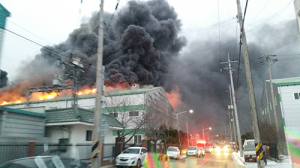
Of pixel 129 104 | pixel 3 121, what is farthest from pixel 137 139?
pixel 3 121

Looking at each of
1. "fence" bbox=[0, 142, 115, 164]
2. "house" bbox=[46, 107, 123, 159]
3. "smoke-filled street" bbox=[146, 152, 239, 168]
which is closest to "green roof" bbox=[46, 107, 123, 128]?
"house" bbox=[46, 107, 123, 159]

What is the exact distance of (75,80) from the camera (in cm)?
1694

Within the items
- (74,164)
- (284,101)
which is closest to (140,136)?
(284,101)

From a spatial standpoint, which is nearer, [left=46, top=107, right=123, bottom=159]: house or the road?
[left=46, top=107, right=123, bottom=159]: house

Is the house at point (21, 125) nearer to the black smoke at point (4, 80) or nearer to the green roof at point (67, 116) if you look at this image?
the green roof at point (67, 116)

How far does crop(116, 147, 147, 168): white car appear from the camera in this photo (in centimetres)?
1386

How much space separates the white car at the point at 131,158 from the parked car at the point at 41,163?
7.89m

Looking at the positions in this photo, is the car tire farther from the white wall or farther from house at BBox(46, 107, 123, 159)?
the white wall

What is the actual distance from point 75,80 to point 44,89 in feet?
21.7

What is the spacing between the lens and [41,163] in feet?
17.8

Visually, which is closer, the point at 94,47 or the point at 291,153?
the point at 291,153

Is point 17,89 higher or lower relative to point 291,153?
higher

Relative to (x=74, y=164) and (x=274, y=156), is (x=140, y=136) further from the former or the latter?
(x=74, y=164)

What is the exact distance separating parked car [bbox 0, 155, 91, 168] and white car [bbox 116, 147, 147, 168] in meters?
7.89
